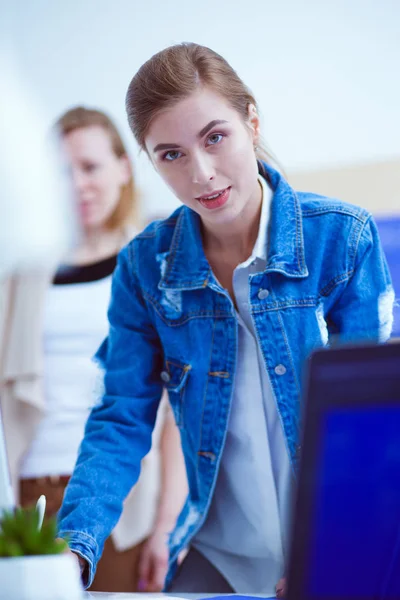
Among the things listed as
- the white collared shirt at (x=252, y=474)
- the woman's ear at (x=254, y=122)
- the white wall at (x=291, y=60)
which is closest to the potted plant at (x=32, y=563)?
the white collared shirt at (x=252, y=474)

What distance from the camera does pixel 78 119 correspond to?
1979 millimetres

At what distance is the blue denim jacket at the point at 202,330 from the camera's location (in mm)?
1096

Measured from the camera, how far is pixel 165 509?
186 centimetres

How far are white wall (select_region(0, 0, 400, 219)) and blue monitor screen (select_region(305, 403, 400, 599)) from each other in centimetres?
204

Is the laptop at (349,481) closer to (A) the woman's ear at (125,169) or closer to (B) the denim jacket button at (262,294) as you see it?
(B) the denim jacket button at (262,294)

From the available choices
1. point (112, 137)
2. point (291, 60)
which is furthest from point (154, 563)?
point (291, 60)

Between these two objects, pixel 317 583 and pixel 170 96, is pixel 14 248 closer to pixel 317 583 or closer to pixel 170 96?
pixel 170 96

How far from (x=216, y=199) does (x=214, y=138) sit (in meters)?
0.09

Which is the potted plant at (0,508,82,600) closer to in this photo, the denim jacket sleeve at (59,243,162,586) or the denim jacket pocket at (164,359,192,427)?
the denim jacket sleeve at (59,243,162,586)

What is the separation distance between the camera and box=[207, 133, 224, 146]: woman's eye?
1.08m

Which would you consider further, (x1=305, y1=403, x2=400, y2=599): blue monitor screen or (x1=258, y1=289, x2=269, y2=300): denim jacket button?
(x1=258, y1=289, x2=269, y2=300): denim jacket button

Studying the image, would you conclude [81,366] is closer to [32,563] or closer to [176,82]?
[176,82]

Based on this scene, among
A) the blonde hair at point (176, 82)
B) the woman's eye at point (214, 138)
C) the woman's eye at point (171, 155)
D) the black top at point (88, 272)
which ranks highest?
the blonde hair at point (176, 82)

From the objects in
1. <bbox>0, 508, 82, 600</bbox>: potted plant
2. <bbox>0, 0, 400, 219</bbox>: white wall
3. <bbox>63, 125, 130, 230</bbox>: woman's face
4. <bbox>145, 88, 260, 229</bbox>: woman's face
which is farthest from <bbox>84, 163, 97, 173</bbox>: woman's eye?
<bbox>0, 508, 82, 600</bbox>: potted plant
